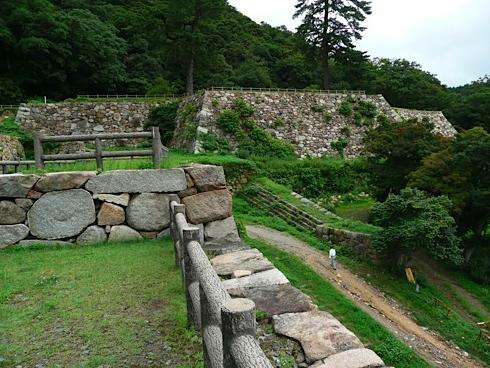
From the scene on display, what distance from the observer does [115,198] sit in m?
6.37

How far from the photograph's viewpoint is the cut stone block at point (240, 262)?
14.9ft

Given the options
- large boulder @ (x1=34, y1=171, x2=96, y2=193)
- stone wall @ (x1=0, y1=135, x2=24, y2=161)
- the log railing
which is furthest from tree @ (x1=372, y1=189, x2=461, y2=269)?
stone wall @ (x1=0, y1=135, x2=24, y2=161)

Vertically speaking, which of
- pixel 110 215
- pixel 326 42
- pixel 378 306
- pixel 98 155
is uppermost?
pixel 326 42

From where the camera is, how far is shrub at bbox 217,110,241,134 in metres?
21.3

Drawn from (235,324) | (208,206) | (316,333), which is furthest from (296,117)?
(235,324)

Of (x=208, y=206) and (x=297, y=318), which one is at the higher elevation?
(x=208, y=206)

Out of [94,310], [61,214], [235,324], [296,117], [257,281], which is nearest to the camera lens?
[235,324]

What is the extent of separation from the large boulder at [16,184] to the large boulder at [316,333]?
15.2 ft

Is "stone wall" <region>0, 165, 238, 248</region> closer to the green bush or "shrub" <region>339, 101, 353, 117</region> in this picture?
the green bush

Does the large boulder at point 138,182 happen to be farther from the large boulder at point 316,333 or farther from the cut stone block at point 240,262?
the large boulder at point 316,333

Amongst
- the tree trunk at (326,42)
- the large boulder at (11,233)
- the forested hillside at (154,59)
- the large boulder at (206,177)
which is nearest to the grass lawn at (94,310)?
the large boulder at (11,233)

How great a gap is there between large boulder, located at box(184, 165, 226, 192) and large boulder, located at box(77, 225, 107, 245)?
171cm

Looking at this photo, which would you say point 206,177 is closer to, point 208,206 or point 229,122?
point 208,206

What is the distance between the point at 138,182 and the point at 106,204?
61 cm
